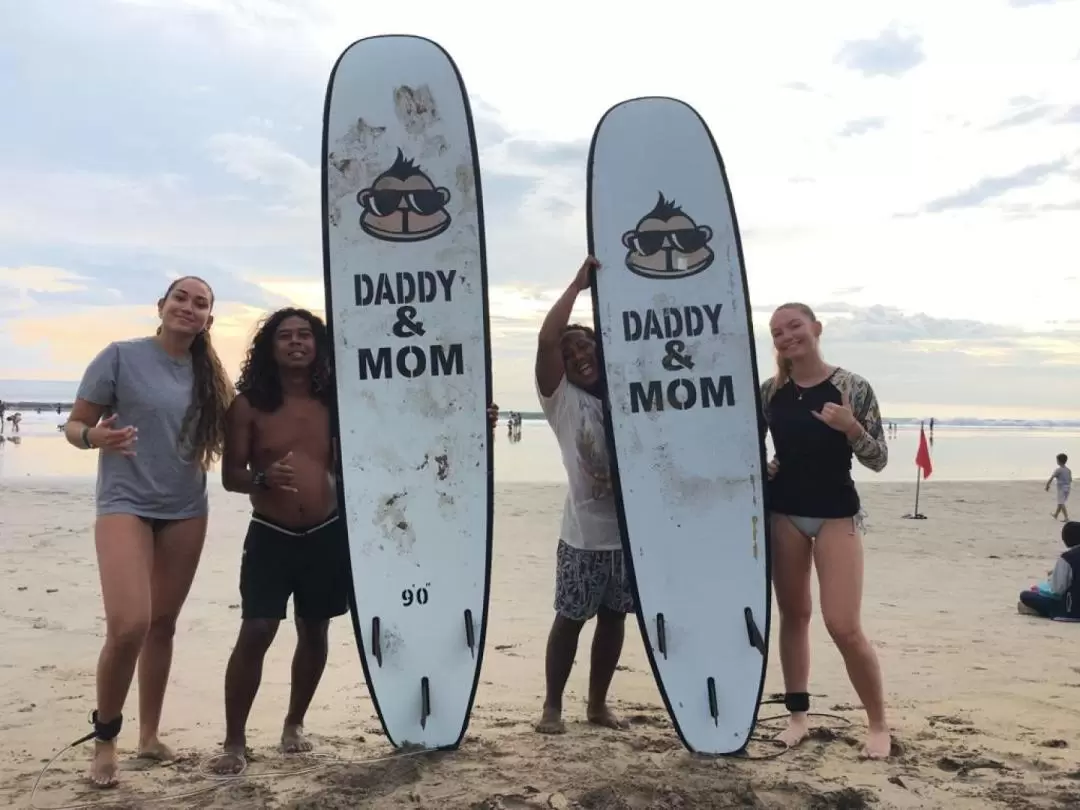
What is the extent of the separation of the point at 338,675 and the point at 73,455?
19465 mm

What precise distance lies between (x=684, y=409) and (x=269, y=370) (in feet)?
5.35

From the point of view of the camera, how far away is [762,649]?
11.1 feet

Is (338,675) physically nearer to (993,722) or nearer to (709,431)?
(709,431)

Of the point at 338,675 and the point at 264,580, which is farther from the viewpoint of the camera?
the point at 338,675

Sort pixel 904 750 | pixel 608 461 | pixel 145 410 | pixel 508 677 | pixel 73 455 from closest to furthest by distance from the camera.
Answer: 1. pixel 145 410
2. pixel 904 750
3. pixel 608 461
4. pixel 508 677
5. pixel 73 455

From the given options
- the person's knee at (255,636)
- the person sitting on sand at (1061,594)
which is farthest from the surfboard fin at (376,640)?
the person sitting on sand at (1061,594)

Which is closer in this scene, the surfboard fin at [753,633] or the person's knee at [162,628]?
the person's knee at [162,628]

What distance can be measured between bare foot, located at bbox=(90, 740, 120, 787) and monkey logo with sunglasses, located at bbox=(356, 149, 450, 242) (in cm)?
208

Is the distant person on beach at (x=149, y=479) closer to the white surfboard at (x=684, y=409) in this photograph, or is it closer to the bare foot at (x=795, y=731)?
the white surfboard at (x=684, y=409)

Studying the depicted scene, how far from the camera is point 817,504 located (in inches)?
126

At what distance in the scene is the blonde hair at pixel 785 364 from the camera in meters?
3.28

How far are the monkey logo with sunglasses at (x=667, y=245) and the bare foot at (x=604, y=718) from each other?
5.84 feet

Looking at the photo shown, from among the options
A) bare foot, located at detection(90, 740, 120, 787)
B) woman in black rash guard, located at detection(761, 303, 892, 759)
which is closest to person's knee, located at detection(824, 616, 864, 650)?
woman in black rash guard, located at detection(761, 303, 892, 759)

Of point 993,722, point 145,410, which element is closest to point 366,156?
point 145,410
